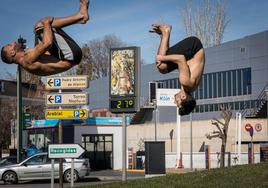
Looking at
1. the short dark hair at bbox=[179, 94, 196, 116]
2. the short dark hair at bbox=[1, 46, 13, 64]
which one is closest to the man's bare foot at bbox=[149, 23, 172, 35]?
the short dark hair at bbox=[179, 94, 196, 116]

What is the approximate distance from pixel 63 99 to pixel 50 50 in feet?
50.9

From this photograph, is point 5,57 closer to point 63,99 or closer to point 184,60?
point 184,60

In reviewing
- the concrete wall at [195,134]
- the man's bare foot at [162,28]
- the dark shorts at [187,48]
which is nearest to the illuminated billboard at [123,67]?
the man's bare foot at [162,28]

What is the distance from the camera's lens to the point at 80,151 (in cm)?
2111

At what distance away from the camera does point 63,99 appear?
2173 centimetres

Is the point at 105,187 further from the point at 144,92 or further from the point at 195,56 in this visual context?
the point at 144,92

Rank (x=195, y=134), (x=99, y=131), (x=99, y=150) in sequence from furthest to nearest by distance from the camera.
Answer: (x=195, y=134), (x=99, y=150), (x=99, y=131)

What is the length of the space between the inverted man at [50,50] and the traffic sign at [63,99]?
49.6ft

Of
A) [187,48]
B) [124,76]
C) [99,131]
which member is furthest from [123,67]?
[99,131]

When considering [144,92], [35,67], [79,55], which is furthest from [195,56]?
[144,92]

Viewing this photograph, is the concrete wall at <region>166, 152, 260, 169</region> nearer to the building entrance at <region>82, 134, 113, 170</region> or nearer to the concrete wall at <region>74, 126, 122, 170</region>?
the concrete wall at <region>74, 126, 122, 170</region>

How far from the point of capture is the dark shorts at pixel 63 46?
6258mm

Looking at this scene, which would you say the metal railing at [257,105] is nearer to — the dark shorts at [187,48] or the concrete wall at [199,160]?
the concrete wall at [199,160]

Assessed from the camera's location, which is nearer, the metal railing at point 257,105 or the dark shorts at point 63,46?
the dark shorts at point 63,46
